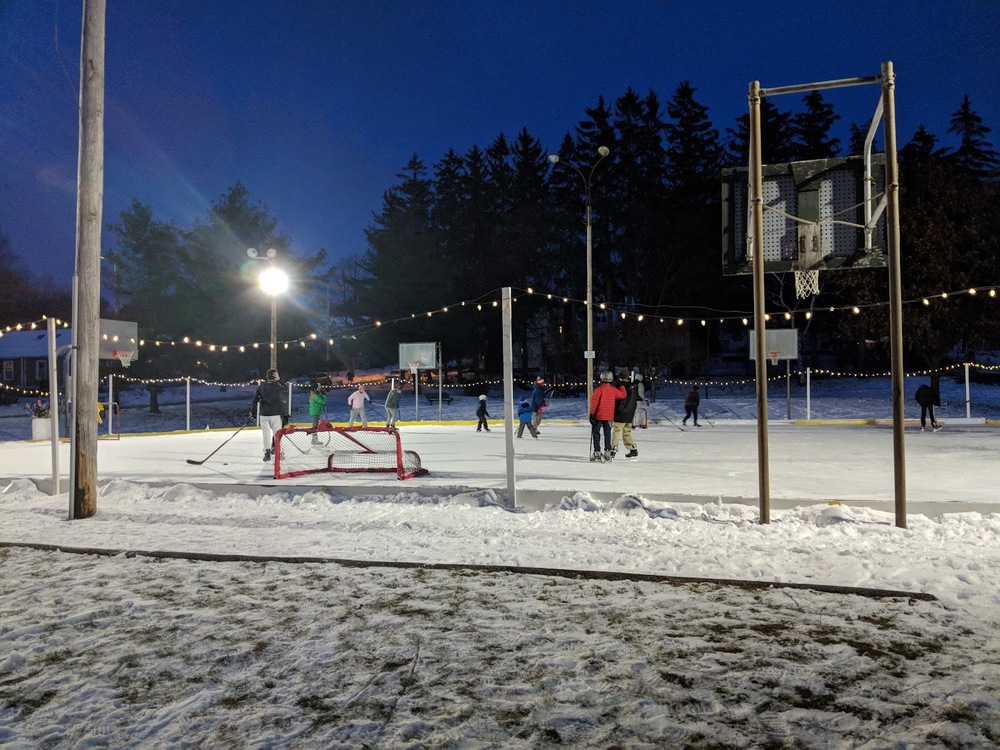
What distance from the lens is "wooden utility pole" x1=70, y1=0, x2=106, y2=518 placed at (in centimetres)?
863

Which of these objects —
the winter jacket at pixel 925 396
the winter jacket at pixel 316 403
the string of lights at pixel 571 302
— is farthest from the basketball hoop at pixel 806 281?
the winter jacket at pixel 316 403

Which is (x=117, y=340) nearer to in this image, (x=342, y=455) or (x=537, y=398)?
(x=342, y=455)

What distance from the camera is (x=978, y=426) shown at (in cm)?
2262

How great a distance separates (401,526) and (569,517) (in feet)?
6.12

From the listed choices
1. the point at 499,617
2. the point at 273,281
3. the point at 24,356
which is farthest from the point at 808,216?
the point at 24,356

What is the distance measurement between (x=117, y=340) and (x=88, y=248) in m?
15.4

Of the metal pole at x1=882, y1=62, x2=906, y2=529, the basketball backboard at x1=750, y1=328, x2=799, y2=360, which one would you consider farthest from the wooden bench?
the metal pole at x1=882, y1=62, x2=906, y2=529

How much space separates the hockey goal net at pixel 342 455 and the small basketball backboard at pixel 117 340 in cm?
711

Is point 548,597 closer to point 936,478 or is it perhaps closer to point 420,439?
point 936,478

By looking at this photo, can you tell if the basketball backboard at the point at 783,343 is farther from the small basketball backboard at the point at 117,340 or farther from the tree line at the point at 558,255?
the small basketball backboard at the point at 117,340

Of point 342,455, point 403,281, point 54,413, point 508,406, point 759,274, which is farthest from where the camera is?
point 403,281

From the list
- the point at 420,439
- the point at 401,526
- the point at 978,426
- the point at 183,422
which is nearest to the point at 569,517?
the point at 401,526

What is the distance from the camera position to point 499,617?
450cm

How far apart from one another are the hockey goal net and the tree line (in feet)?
77.7
